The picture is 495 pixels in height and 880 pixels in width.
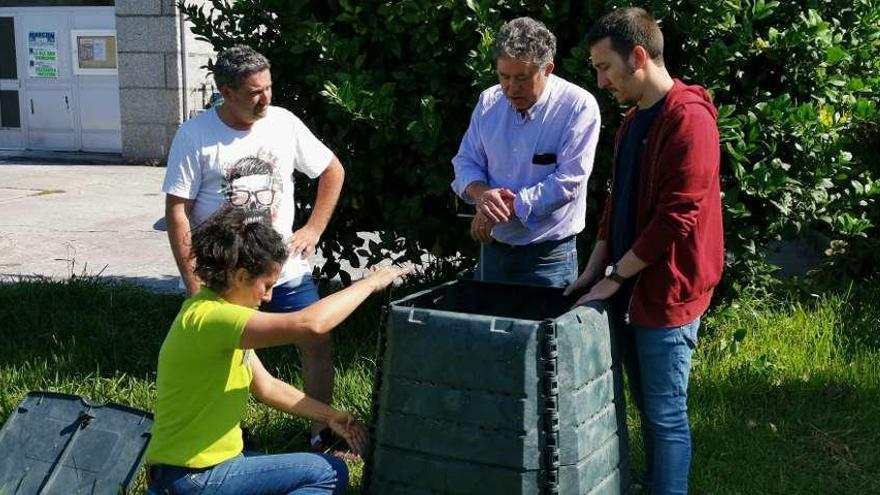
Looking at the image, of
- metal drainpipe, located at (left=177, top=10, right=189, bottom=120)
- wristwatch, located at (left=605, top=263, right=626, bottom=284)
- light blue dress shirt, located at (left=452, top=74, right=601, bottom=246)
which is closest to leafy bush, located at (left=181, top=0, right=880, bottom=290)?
light blue dress shirt, located at (left=452, top=74, right=601, bottom=246)

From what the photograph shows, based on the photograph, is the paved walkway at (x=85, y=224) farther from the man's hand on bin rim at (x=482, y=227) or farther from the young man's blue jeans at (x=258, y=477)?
the young man's blue jeans at (x=258, y=477)

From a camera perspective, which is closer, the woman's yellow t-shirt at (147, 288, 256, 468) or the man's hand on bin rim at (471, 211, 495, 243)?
the woman's yellow t-shirt at (147, 288, 256, 468)

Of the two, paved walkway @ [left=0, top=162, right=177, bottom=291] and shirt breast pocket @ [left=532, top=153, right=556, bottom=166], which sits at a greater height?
shirt breast pocket @ [left=532, top=153, right=556, bottom=166]

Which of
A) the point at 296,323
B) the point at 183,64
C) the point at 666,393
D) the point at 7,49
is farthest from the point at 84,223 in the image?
the point at 666,393

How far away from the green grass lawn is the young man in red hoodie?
0.78m

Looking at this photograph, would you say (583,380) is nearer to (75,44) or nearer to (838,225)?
(838,225)

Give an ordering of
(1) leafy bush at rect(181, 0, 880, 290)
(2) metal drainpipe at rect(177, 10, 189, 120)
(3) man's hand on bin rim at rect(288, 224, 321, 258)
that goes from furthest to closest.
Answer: (2) metal drainpipe at rect(177, 10, 189, 120) → (1) leafy bush at rect(181, 0, 880, 290) → (3) man's hand on bin rim at rect(288, 224, 321, 258)

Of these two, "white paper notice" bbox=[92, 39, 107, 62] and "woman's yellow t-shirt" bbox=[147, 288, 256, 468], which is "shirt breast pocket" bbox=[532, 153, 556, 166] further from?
"white paper notice" bbox=[92, 39, 107, 62]

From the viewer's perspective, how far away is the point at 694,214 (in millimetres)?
3283

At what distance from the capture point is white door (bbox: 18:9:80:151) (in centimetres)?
1479

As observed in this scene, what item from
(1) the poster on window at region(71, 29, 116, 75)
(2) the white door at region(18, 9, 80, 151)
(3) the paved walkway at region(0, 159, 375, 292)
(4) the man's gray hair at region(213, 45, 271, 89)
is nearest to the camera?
(4) the man's gray hair at region(213, 45, 271, 89)

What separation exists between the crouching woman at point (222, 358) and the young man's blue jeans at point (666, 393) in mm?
883

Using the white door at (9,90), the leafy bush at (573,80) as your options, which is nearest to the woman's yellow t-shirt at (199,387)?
the leafy bush at (573,80)

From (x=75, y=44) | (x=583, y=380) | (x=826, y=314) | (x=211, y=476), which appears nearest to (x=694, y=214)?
(x=583, y=380)
